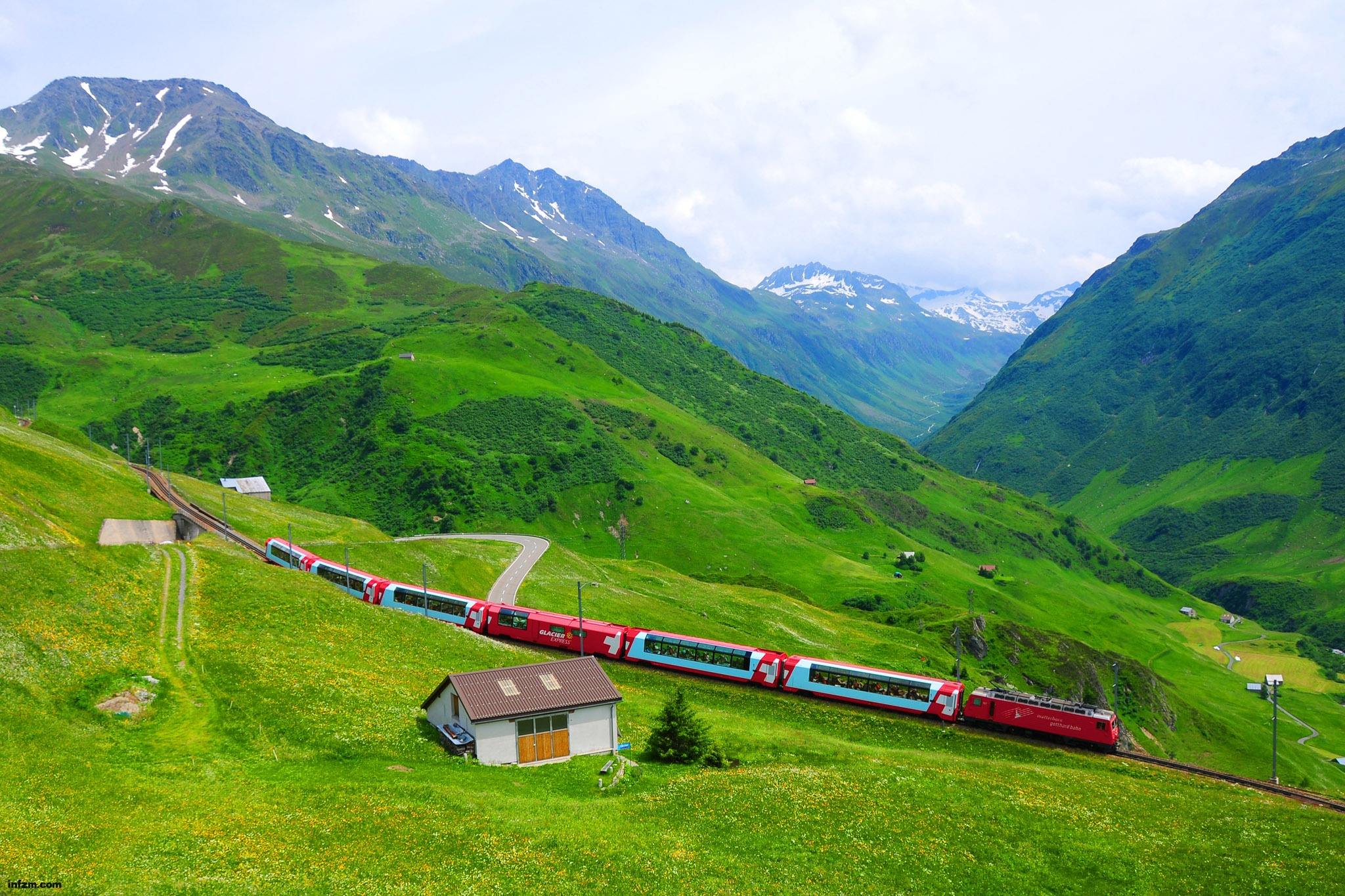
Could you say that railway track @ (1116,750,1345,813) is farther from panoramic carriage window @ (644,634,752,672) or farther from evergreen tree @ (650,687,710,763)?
evergreen tree @ (650,687,710,763)

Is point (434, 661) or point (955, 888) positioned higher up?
point (434, 661)

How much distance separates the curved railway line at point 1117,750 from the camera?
48.7 meters

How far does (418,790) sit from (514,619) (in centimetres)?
3400

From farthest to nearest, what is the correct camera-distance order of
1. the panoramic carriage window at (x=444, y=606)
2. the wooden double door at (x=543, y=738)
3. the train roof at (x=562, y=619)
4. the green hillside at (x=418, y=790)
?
the panoramic carriage window at (x=444, y=606) → the train roof at (x=562, y=619) → the wooden double door at (x=543, y=738) → the green hillside at (x=418, y=790)

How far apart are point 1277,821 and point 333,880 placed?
137 feet

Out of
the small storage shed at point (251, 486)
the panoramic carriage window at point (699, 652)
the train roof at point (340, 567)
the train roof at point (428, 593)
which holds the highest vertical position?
the small storage shed at point (251, 486)

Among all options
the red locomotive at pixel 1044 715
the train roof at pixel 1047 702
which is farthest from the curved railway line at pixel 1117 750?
the train roof at pixel 1047 702

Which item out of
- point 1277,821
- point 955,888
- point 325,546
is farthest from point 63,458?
point 1277,821

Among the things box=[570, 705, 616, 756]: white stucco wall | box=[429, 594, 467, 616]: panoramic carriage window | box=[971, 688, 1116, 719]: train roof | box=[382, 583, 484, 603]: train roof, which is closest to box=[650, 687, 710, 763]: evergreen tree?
box=[570, 705, 616, 756]: white stucco wall

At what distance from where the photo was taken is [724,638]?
3327 inches

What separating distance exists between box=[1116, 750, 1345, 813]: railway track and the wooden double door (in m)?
38.2

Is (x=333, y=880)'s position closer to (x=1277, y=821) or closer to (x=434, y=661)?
(x=434, y=661)

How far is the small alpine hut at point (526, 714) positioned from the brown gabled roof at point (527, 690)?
0.04 m

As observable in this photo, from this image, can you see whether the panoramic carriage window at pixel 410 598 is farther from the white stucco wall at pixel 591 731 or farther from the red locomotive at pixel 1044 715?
the red locomotive at pixel 1044 715
